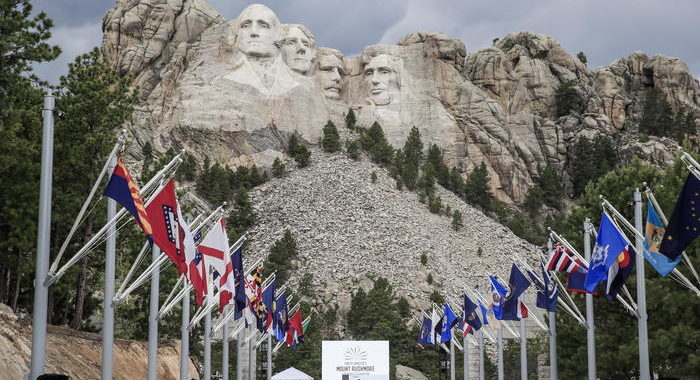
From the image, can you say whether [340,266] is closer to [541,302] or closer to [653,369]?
[653,369]

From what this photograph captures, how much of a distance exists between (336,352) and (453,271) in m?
42.1

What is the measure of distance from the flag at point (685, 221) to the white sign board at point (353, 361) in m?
41.6

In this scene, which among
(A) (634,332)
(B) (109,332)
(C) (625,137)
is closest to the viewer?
(B) (109,332)

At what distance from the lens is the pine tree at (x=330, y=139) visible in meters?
124

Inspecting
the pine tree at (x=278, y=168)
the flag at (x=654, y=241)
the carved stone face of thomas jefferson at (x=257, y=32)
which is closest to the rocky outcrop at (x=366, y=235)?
the pine tree at (x=278, y=168)

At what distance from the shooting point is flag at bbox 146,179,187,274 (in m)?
19.6

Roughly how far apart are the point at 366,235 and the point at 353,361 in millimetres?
44807

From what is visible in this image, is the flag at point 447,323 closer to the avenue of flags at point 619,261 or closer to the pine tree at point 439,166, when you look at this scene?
the avenue of flags at point 619,261

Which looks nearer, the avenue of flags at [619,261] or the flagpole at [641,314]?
the avenue of flags at [619,261]

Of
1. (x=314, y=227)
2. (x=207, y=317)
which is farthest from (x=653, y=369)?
(x=314, y=227)

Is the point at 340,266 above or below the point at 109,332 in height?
above

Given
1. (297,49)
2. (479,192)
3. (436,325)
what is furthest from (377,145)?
(436,325)

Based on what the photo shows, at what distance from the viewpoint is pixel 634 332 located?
138ft

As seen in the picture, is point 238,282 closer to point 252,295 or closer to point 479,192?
point 252,295
